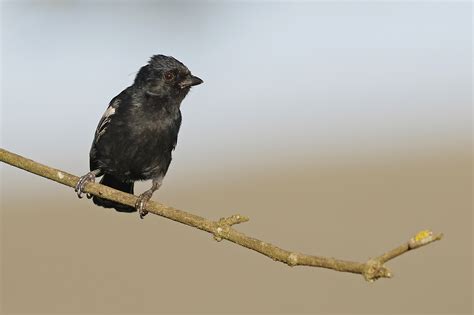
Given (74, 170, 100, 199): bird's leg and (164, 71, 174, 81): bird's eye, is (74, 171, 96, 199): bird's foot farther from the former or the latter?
(164, 71, 174, 81): bird's eye

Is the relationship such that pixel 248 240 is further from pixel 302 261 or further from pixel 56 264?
pixel 56 264

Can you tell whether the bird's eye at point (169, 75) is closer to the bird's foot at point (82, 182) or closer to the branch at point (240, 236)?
the bird's foot at point (82, 182)

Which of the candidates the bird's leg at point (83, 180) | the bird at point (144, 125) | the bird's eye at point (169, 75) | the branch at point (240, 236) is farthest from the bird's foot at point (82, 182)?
the bird's eye at point (169, 75)

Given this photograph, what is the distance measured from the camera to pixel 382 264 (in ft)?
10.7

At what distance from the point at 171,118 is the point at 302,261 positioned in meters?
3.69

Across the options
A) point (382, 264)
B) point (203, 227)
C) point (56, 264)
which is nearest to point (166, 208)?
point (203, 227)

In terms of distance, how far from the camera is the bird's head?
23.4ft

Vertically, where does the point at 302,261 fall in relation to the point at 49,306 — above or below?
below

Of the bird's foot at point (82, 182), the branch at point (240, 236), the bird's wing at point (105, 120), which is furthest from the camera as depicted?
the bird's wing at point (105, 120)

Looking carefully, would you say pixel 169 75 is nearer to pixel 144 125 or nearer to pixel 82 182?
pixel 144 125

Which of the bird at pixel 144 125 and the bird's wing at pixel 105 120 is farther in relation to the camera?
the bird's wing at pixel 105 120

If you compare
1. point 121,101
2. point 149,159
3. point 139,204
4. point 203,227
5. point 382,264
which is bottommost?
point 382,264

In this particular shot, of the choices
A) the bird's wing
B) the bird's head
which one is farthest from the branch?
the bird's head

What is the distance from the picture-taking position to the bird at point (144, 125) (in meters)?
7.05
